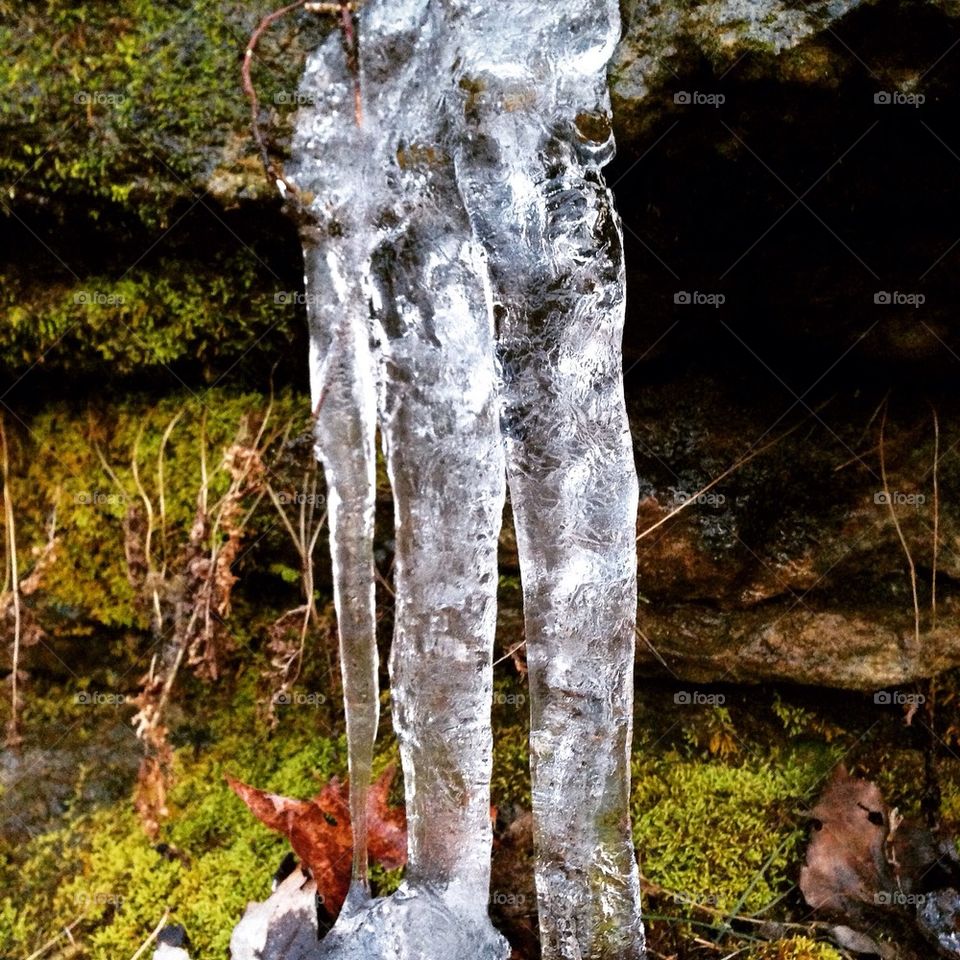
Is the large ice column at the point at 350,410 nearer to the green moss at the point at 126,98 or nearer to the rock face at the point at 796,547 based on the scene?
the green moss at the point at 126,98

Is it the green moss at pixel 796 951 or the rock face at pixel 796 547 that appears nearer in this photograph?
the green moss at pixel 796 951

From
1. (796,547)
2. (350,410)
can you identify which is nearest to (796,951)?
(796,547)

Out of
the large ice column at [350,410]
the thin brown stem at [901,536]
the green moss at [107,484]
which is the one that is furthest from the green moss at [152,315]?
the thin brown stem at [901,536]

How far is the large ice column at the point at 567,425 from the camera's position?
65.7 inches

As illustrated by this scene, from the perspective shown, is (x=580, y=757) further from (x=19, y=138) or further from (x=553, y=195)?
(x=19, y=138)

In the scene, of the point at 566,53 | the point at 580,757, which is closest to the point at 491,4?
the point at 566,53

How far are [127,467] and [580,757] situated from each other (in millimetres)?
1561

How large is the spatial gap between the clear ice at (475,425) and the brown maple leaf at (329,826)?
15 centimetres

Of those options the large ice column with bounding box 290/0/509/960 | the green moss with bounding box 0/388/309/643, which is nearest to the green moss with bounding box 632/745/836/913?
the large ice column with bounding box 290/0/509/960

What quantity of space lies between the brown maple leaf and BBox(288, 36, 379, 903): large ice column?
0.14m

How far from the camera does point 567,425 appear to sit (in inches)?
66.4

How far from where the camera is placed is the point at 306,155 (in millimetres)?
1976

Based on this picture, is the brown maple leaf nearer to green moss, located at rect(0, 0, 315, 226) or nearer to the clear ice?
the clear ice

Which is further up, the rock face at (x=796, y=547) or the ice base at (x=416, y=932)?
the rock face at (x=796, y=547)
